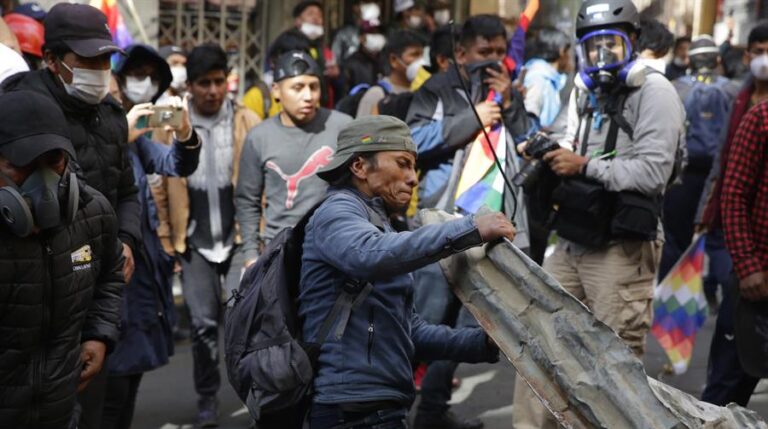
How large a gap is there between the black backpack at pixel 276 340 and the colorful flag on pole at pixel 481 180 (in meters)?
2.41

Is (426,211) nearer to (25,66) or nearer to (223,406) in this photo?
(25,66)

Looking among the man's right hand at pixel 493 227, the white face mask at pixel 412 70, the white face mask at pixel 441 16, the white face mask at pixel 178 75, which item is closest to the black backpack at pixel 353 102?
the white face mask at pixel 412 70

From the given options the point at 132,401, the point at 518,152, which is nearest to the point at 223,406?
the point at 132,401

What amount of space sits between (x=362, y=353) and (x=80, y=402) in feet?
4.97

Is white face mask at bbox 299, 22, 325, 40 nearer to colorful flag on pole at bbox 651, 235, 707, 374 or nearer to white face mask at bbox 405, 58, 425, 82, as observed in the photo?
white face mask at bbox 405, 58, 425, 82

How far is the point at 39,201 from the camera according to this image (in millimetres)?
3752

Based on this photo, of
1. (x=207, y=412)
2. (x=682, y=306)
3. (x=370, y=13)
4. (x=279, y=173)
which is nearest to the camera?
(x=279, y=173)

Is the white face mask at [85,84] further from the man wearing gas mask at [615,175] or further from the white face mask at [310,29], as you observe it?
the white face mask at [310,29]

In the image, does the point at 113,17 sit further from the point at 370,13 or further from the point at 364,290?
the point at 370,13

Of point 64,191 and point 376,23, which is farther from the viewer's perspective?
point 376,23

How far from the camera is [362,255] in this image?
363 cm

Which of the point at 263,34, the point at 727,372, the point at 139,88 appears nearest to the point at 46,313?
the point at 139,88

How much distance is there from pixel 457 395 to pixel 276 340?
154 inches

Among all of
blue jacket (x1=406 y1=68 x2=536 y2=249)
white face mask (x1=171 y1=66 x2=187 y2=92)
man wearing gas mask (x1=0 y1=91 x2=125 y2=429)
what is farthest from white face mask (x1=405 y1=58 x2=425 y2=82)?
man wearing gas mask (x1=0 y1=91 x2=125 y2=429)
